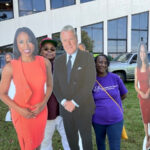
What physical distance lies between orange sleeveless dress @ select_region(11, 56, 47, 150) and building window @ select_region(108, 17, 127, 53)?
42.3ft

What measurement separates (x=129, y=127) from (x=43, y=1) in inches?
416

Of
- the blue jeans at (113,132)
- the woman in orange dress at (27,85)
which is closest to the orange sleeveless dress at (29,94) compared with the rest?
the woman in orange dress at (27,85)

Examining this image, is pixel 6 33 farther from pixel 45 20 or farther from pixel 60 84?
pixel 60 84

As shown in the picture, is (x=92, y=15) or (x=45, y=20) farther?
(x=92, y=15)

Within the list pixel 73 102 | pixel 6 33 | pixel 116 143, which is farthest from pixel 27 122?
pixel 6 33

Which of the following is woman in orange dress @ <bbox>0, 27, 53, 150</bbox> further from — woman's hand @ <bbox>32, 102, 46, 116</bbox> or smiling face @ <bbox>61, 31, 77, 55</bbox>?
smiling face @ <bbox>61, 31, 77, 55</bbox>

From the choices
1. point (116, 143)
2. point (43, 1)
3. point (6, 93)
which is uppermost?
point (43, 1)

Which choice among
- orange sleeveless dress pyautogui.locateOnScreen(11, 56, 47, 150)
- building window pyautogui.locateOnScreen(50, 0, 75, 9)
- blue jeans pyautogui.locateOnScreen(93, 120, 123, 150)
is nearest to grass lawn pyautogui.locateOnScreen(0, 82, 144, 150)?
blue jeans pyautogui.locateOnScreen(93, 120, 123, 150)

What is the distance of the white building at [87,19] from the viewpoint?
11266 mm

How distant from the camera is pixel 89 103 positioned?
1.57 metres

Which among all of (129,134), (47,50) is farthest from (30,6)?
(47,50)

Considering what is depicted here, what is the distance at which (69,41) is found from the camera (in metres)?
1.48

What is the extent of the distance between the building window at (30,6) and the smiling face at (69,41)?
11053 millimetres

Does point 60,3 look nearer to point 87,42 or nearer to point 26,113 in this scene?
point 87,42
